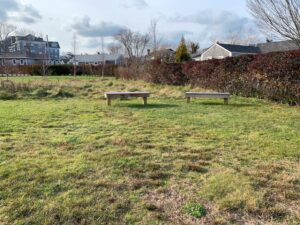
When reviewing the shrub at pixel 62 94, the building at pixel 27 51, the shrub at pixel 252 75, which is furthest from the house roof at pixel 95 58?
the shrub at pixel 62 94

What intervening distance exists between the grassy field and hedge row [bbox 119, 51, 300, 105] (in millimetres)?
3483

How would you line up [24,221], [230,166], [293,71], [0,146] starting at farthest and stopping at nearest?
[293,71] → [0,146] → [230,166] → [24,221]

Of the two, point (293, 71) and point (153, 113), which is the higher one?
point (293, 71)

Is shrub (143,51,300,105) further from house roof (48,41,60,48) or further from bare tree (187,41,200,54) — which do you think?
house roof (48,41,60,48)

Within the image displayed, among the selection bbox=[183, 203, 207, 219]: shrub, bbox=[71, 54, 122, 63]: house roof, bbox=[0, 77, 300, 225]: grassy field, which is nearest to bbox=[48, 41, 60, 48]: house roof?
bbox=[71, 54, 122, 63]: house roof

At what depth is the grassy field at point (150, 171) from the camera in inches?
116

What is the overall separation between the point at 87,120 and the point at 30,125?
1349 mm

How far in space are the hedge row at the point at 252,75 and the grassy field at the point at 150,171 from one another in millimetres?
3483

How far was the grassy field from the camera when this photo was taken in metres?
2.95

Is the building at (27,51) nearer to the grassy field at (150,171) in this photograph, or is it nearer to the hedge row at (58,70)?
the hedge row at (58,70)

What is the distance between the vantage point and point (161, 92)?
15.1 m

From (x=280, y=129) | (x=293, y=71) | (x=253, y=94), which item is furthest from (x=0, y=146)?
(x=253, y=94)

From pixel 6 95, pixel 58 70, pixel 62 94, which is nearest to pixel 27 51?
pixel 58 70

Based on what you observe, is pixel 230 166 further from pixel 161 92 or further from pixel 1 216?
pixel 161 92
